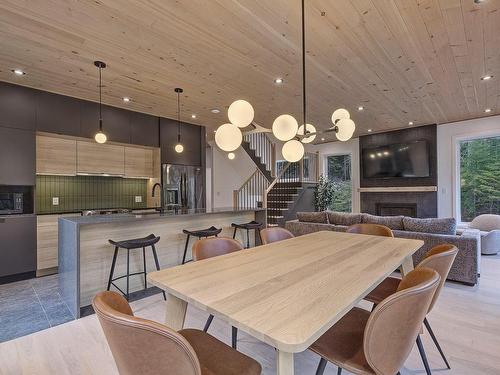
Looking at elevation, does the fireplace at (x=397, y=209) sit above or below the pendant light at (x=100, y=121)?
below

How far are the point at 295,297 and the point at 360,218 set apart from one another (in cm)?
325

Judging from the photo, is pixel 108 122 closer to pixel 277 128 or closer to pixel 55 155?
pixel 55 155

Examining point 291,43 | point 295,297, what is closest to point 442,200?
point 291,43

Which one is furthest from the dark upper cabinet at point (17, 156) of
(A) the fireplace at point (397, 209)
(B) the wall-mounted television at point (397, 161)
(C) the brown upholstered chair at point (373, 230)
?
(A) the fireplace at point (397, 209)

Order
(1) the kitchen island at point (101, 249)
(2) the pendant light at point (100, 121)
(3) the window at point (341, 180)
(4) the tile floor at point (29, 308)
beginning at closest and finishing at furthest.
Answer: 1. (4) the tile floor at point (29, 308)
2. (1) the kitchen island at point (101, 249)
3. (2) the pendant light at point (100, 121)
4. (3) the window at point (341, 180)

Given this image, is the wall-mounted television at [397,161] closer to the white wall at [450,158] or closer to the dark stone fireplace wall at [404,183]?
the dark stone fireplace wall at [404,183]

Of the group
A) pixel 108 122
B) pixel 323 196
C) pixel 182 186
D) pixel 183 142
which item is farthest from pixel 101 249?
pixel 323 196

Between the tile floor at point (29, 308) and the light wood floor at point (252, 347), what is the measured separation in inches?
7.3

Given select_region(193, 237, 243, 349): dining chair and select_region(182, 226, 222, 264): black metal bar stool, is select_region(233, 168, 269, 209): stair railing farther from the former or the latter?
select_region(193, 237, 243, 349): dining chair

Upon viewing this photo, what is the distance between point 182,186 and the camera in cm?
→ 562

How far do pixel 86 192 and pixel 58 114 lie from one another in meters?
1.39

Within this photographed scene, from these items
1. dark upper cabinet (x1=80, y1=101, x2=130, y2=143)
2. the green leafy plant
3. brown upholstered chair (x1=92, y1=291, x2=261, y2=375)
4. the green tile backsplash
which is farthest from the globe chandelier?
the green leafy plant

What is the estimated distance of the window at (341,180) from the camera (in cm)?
796

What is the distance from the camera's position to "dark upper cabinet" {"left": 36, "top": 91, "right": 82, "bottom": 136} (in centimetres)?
395
